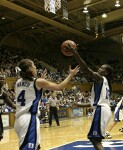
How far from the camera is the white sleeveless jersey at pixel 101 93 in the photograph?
5.40 meters

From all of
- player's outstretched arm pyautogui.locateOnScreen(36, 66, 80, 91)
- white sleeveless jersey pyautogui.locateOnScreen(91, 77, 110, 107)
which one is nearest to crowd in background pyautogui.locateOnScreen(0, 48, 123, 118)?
white sleeveless jersey pyautogui.locateOnScreen(91, 77, 110, 107)

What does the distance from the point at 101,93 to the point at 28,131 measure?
65.0 inches

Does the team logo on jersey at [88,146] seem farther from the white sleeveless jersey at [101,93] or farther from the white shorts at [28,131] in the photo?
the white shorts at [28,131]

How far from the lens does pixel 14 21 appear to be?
25.0m

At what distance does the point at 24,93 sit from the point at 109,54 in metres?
34.6

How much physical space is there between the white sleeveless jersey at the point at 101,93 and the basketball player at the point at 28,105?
1.16m

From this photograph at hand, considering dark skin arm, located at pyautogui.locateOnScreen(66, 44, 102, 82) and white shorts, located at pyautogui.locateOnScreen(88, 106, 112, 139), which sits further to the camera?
white shorts, located at pyautogui.locateOnScreen(88, 106, 112, 139)

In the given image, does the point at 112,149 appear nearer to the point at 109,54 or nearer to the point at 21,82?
the point at 21,82

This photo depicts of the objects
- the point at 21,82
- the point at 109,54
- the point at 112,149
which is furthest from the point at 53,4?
the point at 109,54

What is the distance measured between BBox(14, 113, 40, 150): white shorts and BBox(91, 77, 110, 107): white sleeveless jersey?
4.73 ft

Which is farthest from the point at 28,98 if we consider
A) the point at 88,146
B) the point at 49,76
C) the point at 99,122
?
the point at 49,76

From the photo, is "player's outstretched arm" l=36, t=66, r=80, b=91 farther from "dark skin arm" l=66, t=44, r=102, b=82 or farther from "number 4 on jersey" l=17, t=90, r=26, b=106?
"dark skin arm" l=66, t=44, r=102, b=82

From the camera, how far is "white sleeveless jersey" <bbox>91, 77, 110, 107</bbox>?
5.40 metres

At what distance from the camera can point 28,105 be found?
14.3 feet
